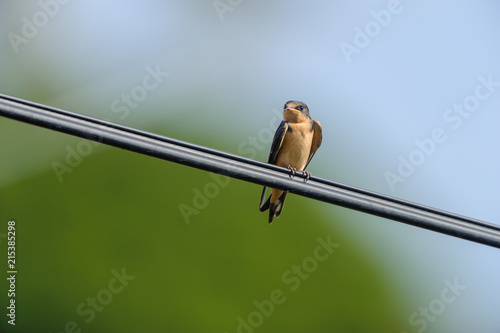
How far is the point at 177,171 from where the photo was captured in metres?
8.73

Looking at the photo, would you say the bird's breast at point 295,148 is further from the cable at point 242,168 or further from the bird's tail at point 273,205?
the cable at point 242,168

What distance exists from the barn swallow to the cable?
338cm

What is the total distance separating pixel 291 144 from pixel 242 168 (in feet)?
12.1

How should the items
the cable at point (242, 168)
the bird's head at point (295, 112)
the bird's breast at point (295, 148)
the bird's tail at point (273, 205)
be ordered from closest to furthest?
the cable at point (242, 168) → the bird's tail at point (273, 205) → the bird's breast at point (295, 148) → the bird's head at point (295, 112)

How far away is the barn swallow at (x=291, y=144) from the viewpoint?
721 centimetres

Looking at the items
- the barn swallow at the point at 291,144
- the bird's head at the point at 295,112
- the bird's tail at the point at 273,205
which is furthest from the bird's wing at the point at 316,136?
the bird's tail at the point at 273,205

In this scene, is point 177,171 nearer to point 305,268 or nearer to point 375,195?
point 305,268

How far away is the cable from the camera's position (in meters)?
3.32

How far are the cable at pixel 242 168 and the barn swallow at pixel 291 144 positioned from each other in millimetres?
3384

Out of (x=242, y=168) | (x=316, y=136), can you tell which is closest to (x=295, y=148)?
(x=316, y=136)

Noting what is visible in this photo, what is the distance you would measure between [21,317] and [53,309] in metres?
0.37

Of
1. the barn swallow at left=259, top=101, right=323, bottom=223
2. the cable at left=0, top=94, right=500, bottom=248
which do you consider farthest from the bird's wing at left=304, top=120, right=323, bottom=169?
the cable at left=0, top=94, right=500, bottom=248

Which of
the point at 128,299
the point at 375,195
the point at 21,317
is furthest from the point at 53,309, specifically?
the point at 375,195

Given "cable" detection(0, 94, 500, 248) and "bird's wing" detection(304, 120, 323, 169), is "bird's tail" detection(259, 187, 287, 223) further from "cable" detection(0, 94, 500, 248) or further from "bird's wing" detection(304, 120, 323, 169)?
"cable" detection(0, 94, 500, 248)
